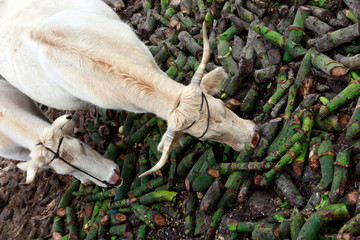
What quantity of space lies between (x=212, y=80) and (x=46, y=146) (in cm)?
241

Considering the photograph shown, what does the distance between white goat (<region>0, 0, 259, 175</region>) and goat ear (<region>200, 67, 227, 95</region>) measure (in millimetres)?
11

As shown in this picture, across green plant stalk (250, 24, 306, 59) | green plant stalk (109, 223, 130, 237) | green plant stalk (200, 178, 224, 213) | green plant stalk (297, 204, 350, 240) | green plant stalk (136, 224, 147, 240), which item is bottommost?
green plant stalk (109, 223, 130, 237)

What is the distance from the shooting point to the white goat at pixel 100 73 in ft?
12.6

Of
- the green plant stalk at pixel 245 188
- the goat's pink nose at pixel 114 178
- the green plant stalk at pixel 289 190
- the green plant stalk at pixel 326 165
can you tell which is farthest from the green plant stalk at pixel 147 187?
the green plant stalk at pixel 326 165

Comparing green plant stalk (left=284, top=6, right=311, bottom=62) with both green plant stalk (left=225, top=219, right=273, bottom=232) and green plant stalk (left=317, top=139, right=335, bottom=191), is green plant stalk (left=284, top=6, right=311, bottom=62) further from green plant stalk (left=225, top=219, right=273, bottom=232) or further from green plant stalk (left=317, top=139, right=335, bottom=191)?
green plant stalk (left=225, top=219, right=273, bottom=232)

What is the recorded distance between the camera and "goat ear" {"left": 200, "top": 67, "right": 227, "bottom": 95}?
13.1 feet

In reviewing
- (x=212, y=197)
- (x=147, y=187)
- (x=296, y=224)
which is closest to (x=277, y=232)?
(x=296, y=224)

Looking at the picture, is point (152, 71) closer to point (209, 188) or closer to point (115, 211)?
point (209, 188)

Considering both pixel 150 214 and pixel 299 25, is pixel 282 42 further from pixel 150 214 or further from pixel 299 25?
pixel 150 214

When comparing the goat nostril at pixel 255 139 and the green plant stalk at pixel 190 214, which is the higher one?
the goat nostril at pixel 255 139

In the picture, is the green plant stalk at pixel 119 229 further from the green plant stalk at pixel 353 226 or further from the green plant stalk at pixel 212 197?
the green plant stalk at pixel 353 226

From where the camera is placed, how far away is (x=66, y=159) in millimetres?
4973

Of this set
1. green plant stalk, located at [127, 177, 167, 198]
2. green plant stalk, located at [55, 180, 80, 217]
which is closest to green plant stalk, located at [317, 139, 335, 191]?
green plant stalk, located at [127, 177, 167, 198]

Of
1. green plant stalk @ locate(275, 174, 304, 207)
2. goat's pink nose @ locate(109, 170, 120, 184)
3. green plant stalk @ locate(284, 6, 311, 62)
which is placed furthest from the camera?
goat's pink nose @ locate(109, 170, 120, 184)
